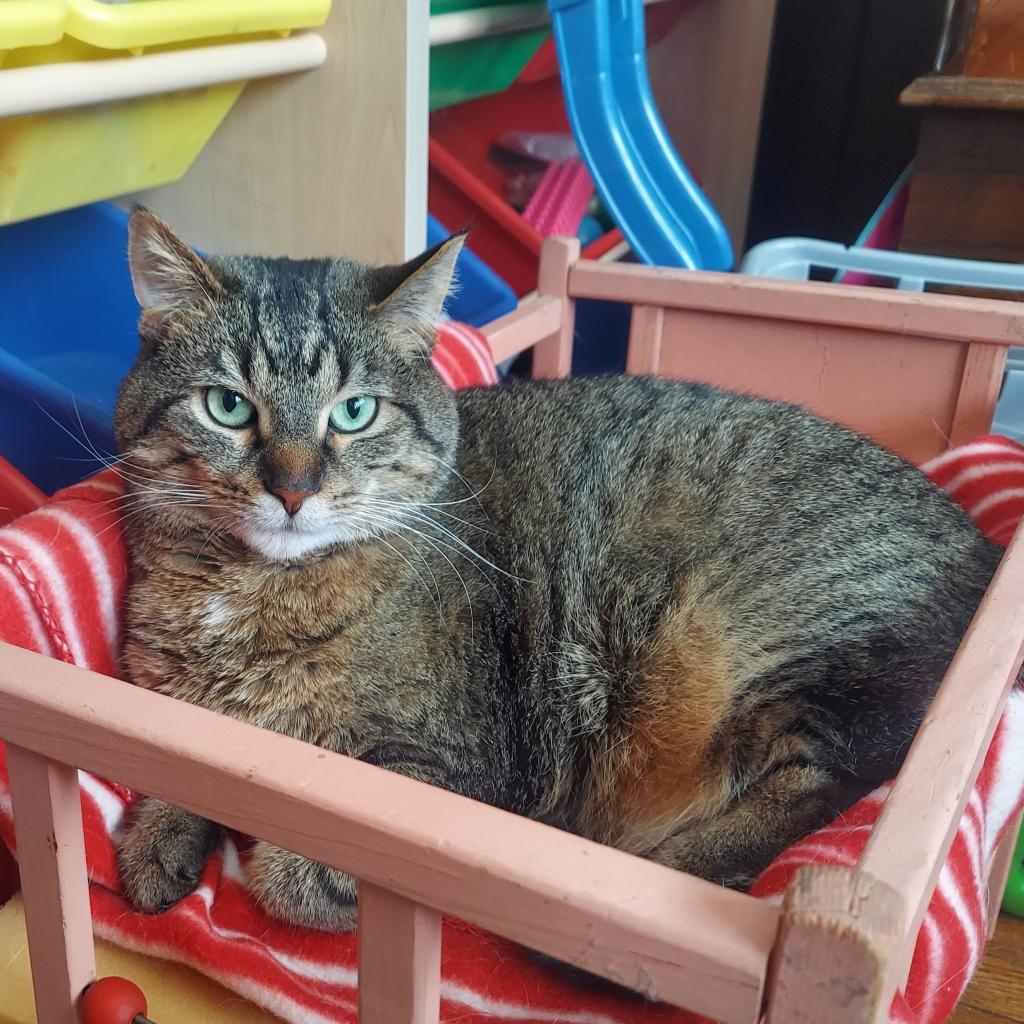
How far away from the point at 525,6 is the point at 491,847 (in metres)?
1.64

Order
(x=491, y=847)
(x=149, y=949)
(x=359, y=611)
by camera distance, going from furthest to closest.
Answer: (x=359, y=611), (x=149, y=949), (x=491, y=847)

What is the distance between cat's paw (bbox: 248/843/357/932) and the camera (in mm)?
880

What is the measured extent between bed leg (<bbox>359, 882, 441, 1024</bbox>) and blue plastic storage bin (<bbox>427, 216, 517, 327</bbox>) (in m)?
1.32

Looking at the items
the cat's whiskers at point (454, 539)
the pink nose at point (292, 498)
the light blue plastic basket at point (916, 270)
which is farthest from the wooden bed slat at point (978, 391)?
the pink nose at point (292, 498)

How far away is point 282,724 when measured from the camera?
0.96m

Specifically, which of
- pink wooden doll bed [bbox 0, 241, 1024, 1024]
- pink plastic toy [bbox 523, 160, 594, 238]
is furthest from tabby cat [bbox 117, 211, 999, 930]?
pink plastic toy [bbox 523, 160, 594, 238]

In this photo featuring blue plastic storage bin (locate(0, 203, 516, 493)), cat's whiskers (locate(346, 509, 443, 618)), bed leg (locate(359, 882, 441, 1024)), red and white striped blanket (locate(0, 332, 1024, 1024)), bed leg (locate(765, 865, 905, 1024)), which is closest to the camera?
bed leg (locate(765, 865, 905, 1024))

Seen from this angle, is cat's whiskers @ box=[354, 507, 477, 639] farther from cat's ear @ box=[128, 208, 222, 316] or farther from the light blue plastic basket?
the light blue plastic basket

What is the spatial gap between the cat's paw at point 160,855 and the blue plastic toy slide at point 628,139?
1316 millimetres

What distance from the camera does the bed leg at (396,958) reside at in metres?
0.52

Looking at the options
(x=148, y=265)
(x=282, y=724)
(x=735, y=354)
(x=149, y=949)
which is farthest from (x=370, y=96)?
(x=149, y=949)

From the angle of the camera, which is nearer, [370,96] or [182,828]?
[182,828]

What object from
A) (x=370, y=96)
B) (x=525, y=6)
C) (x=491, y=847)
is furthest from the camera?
(x=525, y=6)

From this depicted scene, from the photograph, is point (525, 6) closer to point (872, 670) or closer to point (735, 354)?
point (735, 354)
